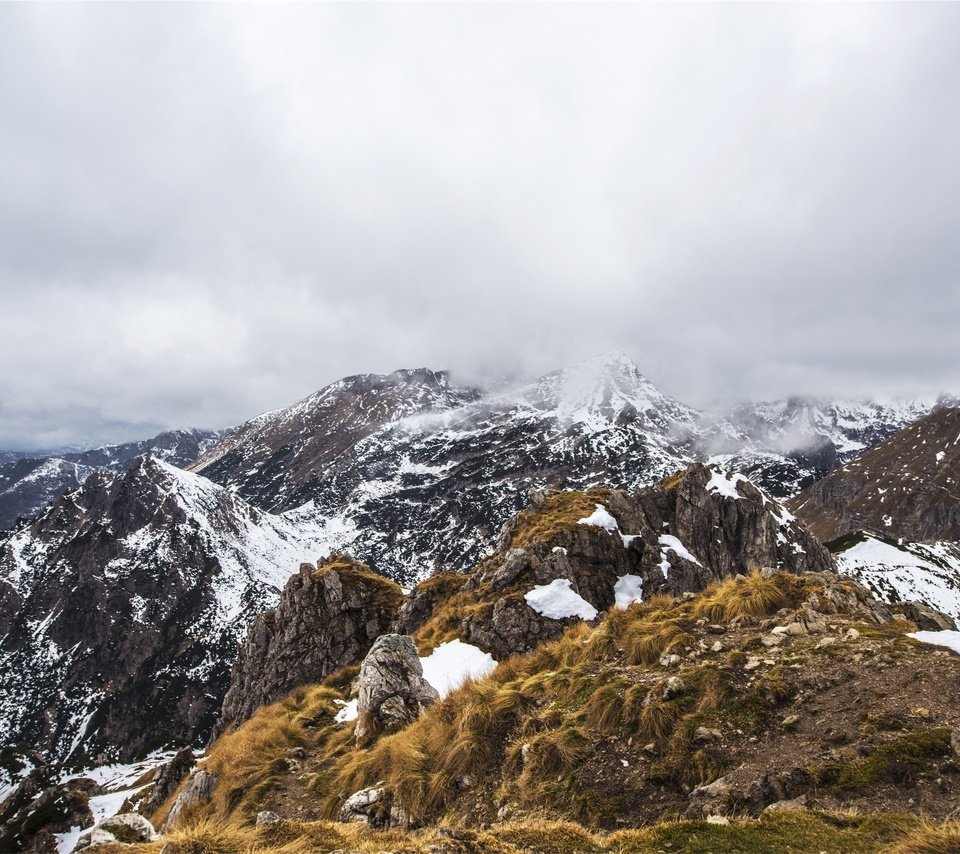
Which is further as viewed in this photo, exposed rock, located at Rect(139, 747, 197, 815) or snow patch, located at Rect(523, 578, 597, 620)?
exposed rock, located at Rect(139, 747, 197, 815)

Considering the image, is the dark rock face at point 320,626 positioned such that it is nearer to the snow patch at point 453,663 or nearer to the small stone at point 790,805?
the snow patch at point 453,663

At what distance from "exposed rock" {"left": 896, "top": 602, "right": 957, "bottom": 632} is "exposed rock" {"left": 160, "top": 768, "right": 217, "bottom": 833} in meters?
18.1

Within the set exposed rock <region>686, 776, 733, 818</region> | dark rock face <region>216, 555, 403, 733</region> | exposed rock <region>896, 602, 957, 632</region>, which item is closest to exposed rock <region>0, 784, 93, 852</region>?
dark rock face <region>216, 555, 403, 733</region>

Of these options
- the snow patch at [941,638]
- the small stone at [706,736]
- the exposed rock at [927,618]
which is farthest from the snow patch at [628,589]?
the small stone at [706,736]

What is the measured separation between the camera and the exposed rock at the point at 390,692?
13.0 meters

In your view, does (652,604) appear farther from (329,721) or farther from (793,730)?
(329,721)

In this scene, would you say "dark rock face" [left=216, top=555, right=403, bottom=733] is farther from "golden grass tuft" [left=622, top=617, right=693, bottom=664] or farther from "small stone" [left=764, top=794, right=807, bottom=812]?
"small stone" [left=764, top=794, right=807, bottom=812]

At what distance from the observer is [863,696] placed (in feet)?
24.5

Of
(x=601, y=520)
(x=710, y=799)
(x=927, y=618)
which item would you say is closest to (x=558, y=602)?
(x=601, y=520)

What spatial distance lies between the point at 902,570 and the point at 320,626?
169830 millimetres

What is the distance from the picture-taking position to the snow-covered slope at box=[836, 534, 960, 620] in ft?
430

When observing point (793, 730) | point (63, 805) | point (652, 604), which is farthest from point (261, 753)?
point (63, 805)

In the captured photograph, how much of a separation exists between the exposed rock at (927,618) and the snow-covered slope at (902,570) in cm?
13262

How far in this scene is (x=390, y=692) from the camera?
539 inches
